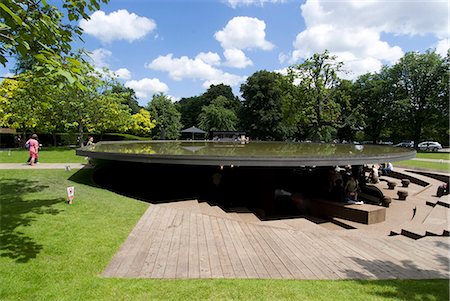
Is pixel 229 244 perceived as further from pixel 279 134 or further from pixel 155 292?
pixel 279 134

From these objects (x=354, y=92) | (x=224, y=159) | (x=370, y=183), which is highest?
(x=354, y=92)

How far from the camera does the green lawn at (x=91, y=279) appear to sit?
3.87 metres

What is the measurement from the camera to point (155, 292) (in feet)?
12.8

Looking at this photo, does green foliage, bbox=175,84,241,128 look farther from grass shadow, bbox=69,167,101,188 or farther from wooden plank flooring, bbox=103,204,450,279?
wooden plank flooring, bbox=103,204,450,279

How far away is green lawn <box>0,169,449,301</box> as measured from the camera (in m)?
3.87

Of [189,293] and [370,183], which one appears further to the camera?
[370,183]

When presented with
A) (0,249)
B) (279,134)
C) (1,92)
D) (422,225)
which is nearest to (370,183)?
(422,225)

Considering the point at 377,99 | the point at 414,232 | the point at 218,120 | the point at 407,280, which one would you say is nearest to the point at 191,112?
the point at 218,120

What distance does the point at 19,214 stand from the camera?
6.83 m

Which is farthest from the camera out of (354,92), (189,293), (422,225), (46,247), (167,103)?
(167,103)

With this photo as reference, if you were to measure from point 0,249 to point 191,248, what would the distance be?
3.28 metres

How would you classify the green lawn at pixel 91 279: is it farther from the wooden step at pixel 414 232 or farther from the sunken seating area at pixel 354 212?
the sunken seating area at pixel 354 212

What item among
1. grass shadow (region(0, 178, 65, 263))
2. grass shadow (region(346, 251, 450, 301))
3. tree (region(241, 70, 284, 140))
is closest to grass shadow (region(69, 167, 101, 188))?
grass shadow (region(0, 178, 65, 263))

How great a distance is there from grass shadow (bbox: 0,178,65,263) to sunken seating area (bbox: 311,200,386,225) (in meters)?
8.58
